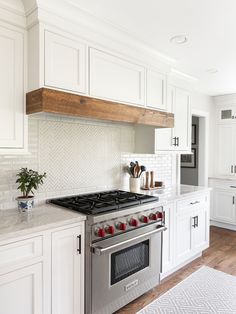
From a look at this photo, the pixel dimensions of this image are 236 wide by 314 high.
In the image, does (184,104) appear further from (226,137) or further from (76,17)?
(76,17)

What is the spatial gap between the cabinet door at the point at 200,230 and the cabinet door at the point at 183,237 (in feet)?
0.39

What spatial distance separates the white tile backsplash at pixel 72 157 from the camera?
212cm

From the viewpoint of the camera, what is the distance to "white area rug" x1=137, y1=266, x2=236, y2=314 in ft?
7.56

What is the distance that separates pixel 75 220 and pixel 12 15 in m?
1.58

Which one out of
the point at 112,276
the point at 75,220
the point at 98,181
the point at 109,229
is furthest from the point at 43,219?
the point at 98,181

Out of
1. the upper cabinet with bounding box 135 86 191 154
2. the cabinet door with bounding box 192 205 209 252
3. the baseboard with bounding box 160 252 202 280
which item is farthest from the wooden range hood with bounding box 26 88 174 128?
the baseboard with bounding box 160 252 202 280

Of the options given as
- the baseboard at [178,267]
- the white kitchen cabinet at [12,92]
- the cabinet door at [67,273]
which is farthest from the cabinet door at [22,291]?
the baseboard at [178,267]

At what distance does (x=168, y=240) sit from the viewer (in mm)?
2777

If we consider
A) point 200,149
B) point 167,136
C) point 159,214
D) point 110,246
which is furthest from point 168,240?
point 200,149

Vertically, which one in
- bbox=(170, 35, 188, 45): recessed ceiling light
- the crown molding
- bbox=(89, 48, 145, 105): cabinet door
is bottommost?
bbox=(89, 48, 145, 105): cabinet door

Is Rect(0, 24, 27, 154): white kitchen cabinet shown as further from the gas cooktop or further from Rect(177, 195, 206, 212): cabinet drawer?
Rect(177, 195, 206, 212): cabinet drawer

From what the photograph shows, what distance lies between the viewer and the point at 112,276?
82.5 inches

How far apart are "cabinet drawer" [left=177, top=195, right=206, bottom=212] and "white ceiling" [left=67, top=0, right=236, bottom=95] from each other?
5.53ft

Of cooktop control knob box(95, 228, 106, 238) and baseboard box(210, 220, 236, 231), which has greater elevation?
cooktop control knob box(95, 228, 106, 238)
